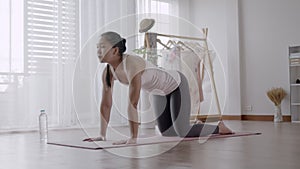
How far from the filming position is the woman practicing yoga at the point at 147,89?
8.89 feet

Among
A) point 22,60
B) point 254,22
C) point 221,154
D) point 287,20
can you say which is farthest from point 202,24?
point 221,154

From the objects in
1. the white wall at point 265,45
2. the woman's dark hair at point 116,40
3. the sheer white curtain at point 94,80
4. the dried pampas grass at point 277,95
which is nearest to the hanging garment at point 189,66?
the sheer white curtain at point 94,80

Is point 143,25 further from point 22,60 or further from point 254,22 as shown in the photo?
point 254,22

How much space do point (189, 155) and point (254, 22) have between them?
4.63 meters

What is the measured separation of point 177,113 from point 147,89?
35 cm

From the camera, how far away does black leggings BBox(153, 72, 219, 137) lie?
3318 mm

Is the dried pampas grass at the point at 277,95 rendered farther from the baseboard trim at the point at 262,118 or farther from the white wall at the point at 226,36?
the white wall at the point at 226,36

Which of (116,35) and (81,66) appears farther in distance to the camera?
(81,66)

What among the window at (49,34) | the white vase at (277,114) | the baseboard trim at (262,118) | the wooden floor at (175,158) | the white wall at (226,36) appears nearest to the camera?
the wooden floor at (175,158)

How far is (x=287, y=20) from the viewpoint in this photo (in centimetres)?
617

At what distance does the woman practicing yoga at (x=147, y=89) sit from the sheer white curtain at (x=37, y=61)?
1.98m

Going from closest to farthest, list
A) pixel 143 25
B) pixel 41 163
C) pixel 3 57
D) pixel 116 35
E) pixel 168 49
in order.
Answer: pixel 41 163 < pixel 116 35 < pixel 143 25 < pixel 168 49 < pixel 3 57

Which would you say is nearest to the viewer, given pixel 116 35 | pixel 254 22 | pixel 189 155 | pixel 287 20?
pixel 189 155

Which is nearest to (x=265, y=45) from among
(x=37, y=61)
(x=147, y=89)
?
(x=37, y=61)
